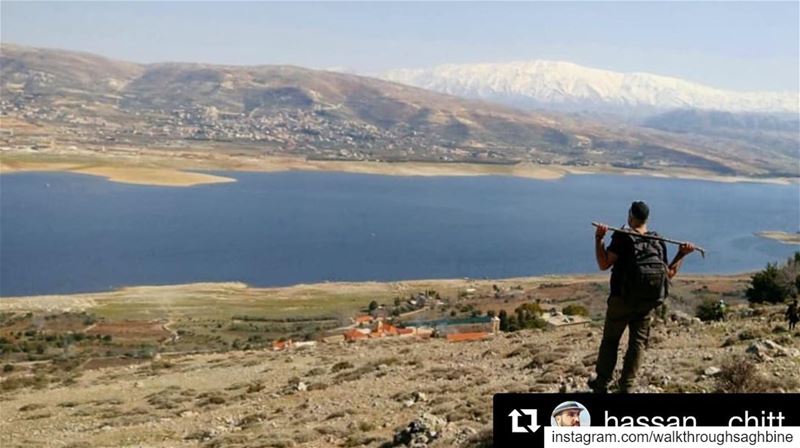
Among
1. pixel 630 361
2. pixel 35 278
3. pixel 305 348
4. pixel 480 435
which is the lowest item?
pixel 35 278

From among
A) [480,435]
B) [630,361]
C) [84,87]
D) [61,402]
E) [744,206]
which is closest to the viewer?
[630,361]

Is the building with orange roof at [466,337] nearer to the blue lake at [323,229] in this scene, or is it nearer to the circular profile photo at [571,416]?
the circular profile photo at [571,416]

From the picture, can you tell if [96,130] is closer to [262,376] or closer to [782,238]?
[782,238]

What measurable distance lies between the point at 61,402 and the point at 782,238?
7556cm

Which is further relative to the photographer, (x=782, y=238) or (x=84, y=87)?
(x=84, y=87)

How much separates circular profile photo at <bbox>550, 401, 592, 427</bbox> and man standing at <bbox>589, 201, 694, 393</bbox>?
1086 millimetres

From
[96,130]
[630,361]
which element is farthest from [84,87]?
[630,361]

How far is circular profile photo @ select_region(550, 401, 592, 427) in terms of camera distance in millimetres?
3154

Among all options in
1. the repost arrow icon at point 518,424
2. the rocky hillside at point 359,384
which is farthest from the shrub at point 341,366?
the repost arrow icon at point 518,424

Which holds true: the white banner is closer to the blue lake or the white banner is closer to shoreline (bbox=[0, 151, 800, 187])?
the blue lake

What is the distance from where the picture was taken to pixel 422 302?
122 ft

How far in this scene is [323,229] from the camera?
218ft

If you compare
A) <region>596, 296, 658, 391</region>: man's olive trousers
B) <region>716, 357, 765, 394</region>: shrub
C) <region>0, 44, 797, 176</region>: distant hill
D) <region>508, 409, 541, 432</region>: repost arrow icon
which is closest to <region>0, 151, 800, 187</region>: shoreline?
<region>0, 44, 797, 176</region>: distant hill

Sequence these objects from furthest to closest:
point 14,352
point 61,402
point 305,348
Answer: point 14,352 → point 305,348 → point 61,402
